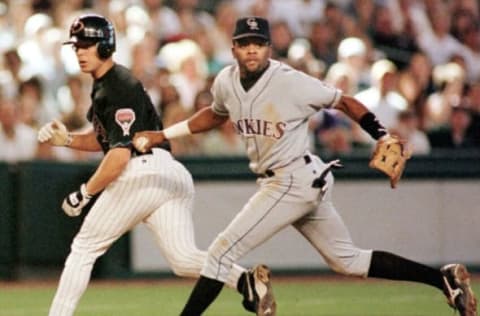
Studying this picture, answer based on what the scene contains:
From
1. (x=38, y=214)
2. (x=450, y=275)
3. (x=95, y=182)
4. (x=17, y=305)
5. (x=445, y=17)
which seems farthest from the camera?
(x=445, y=17)

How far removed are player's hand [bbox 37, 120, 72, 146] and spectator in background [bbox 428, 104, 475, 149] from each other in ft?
24.1

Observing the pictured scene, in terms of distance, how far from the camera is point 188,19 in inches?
671

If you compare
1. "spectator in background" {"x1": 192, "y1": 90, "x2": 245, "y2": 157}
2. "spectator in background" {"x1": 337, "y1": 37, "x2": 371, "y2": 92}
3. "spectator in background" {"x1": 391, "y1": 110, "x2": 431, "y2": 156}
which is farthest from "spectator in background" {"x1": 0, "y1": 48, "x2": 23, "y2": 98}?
"spectator in background" {"x1": 391, "y1": 110, "x2": 431, "y2": 156}

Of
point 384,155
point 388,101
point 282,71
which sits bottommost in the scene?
point 388,101

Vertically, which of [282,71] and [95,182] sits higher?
[282,71]

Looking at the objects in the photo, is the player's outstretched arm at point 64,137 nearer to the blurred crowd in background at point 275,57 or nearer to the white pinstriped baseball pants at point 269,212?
the white pinstriped baseball pants at point 269,212

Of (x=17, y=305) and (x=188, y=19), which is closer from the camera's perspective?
(x=17, y=305)

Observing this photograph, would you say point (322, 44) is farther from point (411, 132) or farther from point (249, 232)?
point (249, 232)

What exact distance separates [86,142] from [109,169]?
78 centimetres

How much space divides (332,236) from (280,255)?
17.8 feet

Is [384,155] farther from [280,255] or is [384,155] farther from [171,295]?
[280,255]

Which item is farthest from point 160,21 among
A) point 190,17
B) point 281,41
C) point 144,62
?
point 144,62

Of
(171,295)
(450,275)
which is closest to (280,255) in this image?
(171,295)

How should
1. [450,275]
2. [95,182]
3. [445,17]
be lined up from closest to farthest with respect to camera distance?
1. [95,182]
2. [450,275]
3. [445,17]
